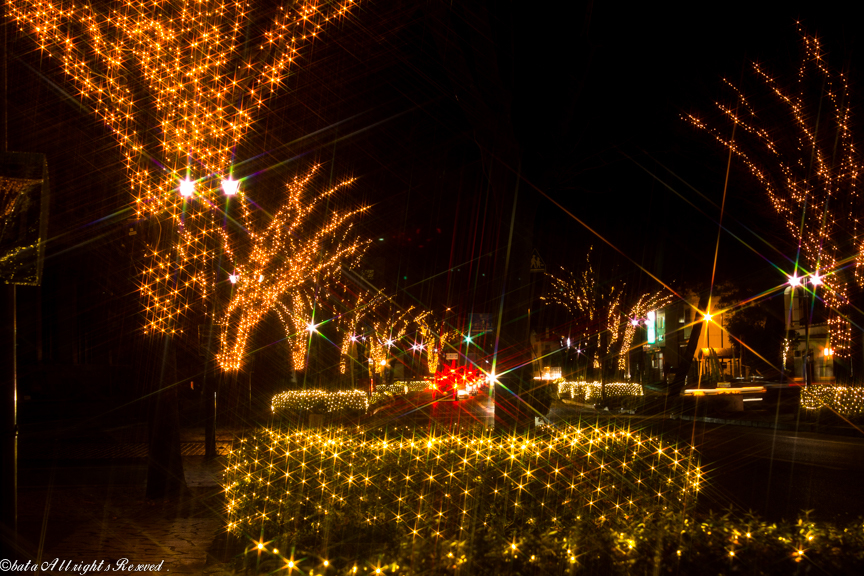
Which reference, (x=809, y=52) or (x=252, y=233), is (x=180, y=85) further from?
(x=809, y=52)

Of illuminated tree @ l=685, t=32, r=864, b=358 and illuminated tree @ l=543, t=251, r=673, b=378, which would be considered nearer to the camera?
illuminated tree @ l=685, t=32, r=864, b=358

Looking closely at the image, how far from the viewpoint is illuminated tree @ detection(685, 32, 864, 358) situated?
55.7 feet

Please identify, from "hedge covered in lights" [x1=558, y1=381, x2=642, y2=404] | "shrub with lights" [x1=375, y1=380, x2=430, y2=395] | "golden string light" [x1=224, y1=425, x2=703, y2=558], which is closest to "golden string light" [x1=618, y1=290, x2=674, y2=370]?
"hedge covered in lights" [x1=558, y1=381, x2=642, y2=404]

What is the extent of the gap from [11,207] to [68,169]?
1093cm

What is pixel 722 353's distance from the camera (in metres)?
61.0

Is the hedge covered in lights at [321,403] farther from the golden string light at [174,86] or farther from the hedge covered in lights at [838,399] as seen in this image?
the hedge covered in lights at [838,399]

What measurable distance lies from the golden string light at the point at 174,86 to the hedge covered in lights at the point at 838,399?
56.9 ft

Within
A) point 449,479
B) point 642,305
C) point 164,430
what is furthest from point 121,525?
point 642,305

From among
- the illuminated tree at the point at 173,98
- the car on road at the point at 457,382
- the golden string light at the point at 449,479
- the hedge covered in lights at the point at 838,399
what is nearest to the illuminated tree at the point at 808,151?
the hedge covered in lights at the point at 838,399

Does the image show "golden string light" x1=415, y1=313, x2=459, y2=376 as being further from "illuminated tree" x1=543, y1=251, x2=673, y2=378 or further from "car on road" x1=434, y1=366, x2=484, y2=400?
"illuminated tree" x1=543, y1=251, x2=673, y2=378

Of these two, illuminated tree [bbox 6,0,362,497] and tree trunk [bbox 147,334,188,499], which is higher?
illuminated tree [bbox 6,0,362,497]

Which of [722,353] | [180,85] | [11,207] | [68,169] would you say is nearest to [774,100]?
[180,85]

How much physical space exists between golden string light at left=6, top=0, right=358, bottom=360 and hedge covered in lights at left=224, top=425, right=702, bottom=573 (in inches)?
124

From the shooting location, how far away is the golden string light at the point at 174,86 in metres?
7.01
